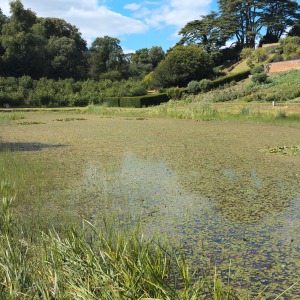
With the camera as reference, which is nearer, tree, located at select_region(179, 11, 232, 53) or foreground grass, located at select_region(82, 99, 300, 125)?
foreground grass, located at select_region(82, 99, 300, 125)

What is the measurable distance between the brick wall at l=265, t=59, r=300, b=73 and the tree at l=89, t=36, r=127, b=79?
21341 millimetres

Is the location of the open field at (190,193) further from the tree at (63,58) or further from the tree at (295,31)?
the tree at (295,31)

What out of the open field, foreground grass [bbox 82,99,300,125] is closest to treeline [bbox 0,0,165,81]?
foreground grass [bbox 82,99,300,125]

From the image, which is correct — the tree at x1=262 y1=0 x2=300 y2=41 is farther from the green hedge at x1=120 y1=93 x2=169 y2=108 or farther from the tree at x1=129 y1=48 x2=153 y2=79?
the green hedge at x1=120 y1=93 x2=169 y2=108

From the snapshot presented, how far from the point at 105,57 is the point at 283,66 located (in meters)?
28.5

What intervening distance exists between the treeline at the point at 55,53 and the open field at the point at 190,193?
27.6 metres

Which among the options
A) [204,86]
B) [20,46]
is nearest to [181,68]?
[204,86]

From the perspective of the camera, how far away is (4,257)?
2047mm

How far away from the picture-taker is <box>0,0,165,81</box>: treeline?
3356 cm

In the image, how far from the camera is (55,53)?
134 feet

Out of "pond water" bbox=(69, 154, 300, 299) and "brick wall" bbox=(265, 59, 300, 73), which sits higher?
"brick wall" bbox=(265, 59, 300, 73)

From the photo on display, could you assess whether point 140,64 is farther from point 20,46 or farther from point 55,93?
point 55,93

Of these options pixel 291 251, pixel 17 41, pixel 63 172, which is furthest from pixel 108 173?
pixel 17 41

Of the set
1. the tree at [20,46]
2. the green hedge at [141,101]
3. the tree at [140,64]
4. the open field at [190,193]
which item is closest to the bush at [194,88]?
the green hedge at [141,101]
